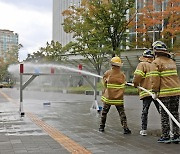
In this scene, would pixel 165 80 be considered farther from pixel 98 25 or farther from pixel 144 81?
pixel 98 25

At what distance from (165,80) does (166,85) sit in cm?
9

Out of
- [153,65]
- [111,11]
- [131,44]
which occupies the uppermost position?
[111,11]

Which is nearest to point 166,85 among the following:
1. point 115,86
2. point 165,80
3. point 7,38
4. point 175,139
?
point 165,80

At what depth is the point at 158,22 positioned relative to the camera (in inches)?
1104

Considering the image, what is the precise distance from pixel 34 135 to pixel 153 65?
289cm

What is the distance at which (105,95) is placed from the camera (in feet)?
26.7

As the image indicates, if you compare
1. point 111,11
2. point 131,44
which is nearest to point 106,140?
point 111,11

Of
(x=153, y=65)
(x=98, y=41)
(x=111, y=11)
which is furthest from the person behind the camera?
(x=98, y=41)

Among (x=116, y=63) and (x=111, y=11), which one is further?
(x=111, y=11)

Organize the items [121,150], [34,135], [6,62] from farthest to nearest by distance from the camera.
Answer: [6,62] → [34,135] → [121,150]

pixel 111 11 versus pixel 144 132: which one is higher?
pixel 111 11

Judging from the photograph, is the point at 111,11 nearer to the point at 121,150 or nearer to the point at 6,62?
the point at 121,150

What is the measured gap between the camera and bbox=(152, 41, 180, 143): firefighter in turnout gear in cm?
649

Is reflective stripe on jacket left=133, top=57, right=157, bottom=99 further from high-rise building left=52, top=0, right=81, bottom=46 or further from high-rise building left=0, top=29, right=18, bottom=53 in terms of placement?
high-rise building left=0, top=29, right=18, bottom=53
